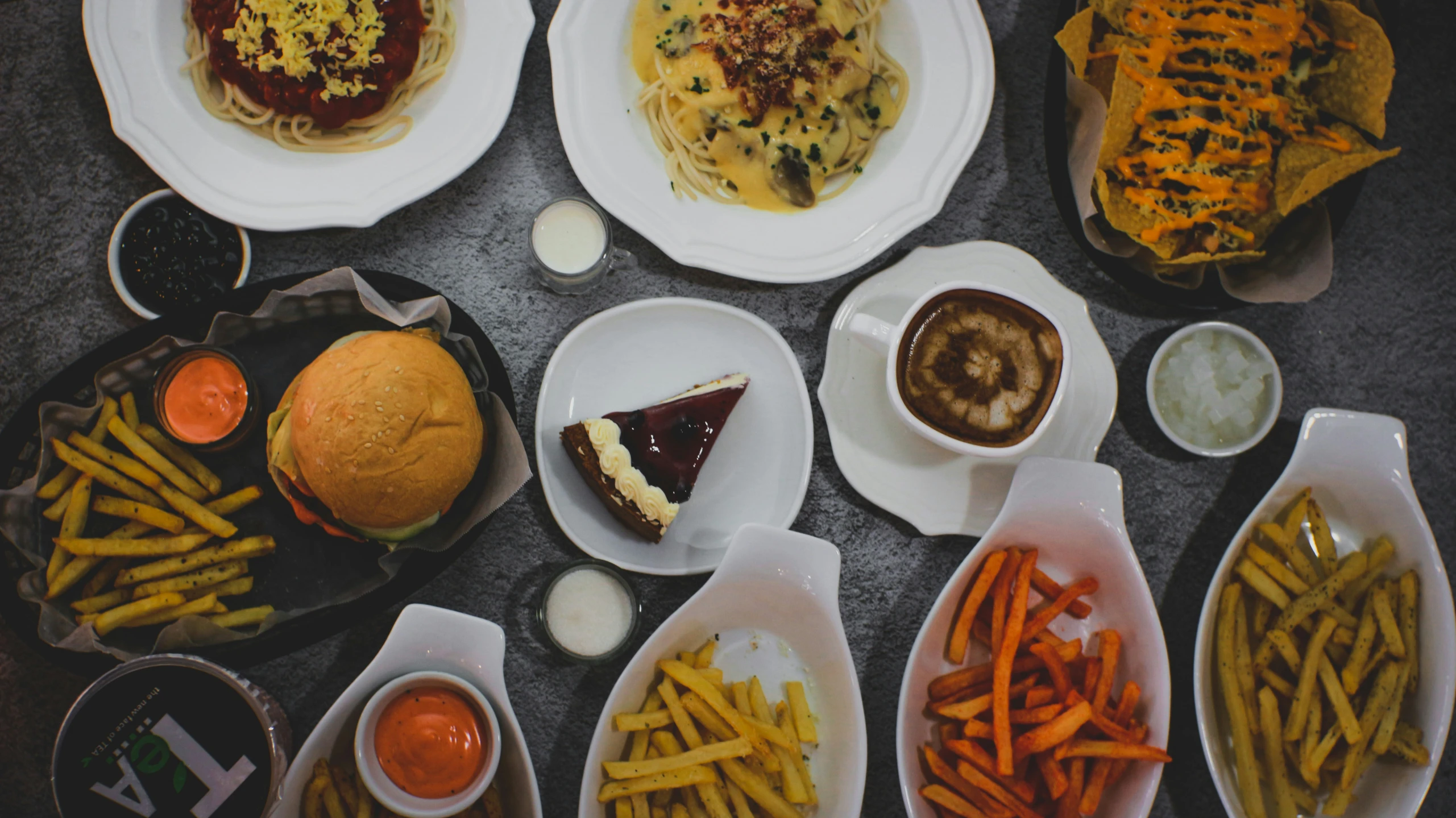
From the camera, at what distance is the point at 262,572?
2.11 meters

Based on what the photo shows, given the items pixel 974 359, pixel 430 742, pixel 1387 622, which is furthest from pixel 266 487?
pixel 1387 622

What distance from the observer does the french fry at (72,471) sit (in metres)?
1.97

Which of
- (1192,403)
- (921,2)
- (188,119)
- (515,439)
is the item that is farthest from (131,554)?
(1192,403)

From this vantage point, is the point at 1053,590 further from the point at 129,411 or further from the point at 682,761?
the point at 129,411

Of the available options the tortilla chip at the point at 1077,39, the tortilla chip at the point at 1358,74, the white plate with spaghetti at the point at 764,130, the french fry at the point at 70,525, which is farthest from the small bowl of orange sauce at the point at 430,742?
the tortilla chip at the point at 1358,74

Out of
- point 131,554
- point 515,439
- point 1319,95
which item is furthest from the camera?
point 1319,95

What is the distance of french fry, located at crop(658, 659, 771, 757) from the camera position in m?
2.03

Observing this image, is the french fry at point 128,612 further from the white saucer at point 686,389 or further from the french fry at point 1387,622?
the french fry at point 1387,622

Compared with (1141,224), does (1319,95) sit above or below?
above

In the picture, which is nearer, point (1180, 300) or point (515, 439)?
point (515, 439)

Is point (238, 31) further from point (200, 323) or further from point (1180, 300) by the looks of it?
point (1180, 300)

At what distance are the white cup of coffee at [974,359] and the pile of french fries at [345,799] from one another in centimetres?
144

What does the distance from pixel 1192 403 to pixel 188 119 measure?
294 centimetres

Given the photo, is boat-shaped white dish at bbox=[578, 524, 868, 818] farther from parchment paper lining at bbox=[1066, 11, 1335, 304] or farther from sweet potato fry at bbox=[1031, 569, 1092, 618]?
parchment paper lining at bbox=[1066, 11, 1335, 304]
